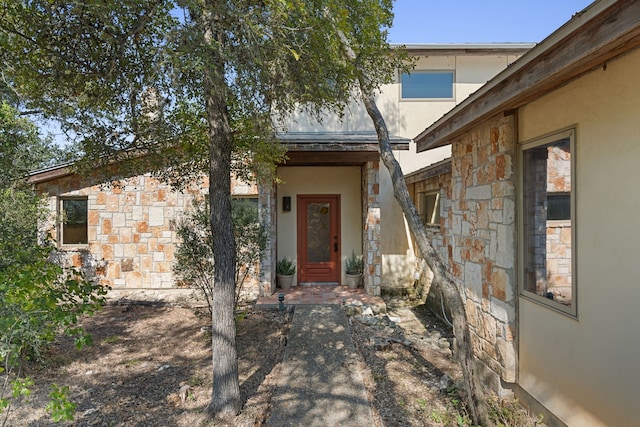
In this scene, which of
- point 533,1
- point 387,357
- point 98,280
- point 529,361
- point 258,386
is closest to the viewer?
point 529,361

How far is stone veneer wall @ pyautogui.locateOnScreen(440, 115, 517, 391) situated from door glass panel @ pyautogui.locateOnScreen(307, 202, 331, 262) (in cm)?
452

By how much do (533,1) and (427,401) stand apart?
267 inches

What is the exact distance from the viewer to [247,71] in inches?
137

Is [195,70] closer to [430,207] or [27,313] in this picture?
[27,313]

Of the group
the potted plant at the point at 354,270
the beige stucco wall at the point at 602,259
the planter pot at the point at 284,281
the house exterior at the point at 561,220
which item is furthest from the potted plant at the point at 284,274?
the beige stucco wall at the point at 602,259

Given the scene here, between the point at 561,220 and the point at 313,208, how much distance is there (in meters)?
6.40

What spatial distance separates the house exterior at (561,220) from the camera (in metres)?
2.34

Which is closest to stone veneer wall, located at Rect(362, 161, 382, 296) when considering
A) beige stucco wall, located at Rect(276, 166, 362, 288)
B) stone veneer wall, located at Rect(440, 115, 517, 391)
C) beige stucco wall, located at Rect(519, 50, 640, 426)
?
beige stucco wall, located at Rect(276, 166, 362, 288)

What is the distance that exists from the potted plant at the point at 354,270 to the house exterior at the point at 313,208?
0.61 ft

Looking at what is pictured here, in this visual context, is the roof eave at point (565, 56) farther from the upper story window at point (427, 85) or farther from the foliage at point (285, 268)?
the upper story window at point (427, 85)

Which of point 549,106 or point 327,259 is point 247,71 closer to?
point 549,106

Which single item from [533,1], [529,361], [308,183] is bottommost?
[529,361]

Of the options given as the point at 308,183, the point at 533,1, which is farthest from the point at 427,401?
the point at 533,1

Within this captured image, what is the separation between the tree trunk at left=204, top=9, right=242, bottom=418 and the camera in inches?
137
